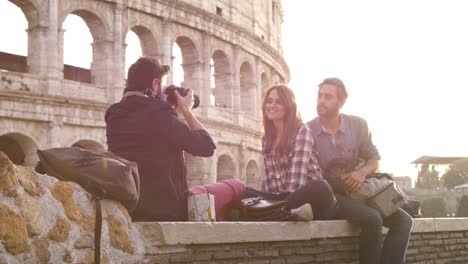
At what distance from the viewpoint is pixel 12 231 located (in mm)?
3074

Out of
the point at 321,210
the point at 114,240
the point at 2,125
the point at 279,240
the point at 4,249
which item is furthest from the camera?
the point at 2,125

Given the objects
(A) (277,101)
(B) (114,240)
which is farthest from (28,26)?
(B) (114,240)

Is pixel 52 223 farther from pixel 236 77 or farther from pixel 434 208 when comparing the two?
pixel 434 208

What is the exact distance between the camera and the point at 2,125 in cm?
1591

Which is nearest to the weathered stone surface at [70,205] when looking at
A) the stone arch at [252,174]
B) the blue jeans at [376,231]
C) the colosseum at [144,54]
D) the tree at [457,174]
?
the blue jeans at [376,231]

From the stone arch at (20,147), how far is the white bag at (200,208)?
1305cm

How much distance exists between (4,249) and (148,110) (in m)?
1.63


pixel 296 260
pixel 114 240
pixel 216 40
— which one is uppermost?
pixel 216 40

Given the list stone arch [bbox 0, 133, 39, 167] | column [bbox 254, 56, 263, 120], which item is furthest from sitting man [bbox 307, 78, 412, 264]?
column [bbox 254, 56, 263, 120]

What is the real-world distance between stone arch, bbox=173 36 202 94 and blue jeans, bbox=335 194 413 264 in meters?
16.9

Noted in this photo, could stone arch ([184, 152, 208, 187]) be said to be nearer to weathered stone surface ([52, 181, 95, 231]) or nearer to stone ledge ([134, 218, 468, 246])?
stone ledge ([134, 218, 468, 246])

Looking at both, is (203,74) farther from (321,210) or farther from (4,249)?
→ (4,249)

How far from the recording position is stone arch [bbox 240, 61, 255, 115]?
1032 inches

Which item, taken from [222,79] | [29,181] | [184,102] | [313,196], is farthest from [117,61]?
[29,181]
